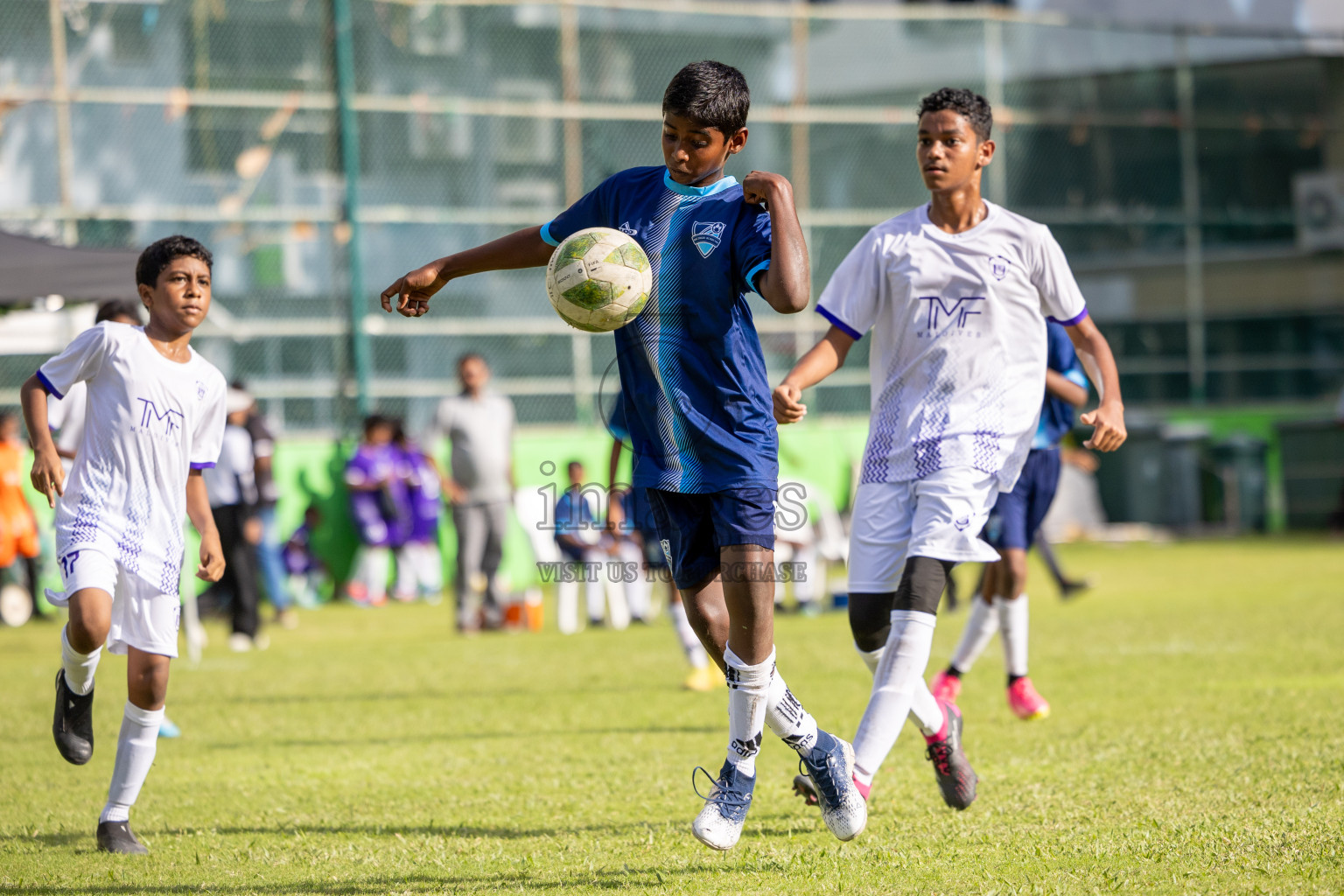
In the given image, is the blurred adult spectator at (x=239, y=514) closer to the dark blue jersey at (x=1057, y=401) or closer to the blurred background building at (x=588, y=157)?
the blurred background building at (x=588, y=157)

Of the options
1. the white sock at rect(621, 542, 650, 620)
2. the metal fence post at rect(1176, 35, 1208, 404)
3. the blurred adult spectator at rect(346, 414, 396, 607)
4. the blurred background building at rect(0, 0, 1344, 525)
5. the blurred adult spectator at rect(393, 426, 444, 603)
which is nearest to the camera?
the white sock at rect(621, 542, 650, 620)

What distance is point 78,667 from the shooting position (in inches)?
204

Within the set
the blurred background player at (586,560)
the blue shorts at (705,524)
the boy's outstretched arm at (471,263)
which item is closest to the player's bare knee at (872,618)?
the blue shorts at (705,524)

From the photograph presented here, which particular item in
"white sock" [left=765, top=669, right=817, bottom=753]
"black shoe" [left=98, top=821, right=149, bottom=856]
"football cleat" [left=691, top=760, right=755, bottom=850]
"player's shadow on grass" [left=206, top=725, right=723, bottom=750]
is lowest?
Result: "player's shadow on grass" [left=206, top=725, right=723, bottom=750]

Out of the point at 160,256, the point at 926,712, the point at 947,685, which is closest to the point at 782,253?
the point at 926,712

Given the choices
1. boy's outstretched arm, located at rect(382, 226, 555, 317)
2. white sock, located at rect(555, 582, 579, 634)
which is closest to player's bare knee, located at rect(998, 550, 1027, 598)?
boy's outstretched arm, located at rect(382, 226, 555, 317)

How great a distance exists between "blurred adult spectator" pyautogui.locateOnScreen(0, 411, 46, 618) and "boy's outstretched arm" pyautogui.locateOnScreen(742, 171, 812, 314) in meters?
12.2

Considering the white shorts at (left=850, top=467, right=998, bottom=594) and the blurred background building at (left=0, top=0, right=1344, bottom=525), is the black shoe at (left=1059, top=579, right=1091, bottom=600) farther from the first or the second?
the white shorts at (left=850, top=467, right=998, bottom=594)

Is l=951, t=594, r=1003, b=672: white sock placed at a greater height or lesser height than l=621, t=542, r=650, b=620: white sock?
greater

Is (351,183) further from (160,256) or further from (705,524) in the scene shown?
(705,524)

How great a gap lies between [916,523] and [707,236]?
1331mm

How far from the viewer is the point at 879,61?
2284cm

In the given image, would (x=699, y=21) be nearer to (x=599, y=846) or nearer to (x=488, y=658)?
(x=488, y=658)

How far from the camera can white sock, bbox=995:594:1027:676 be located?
741cm
